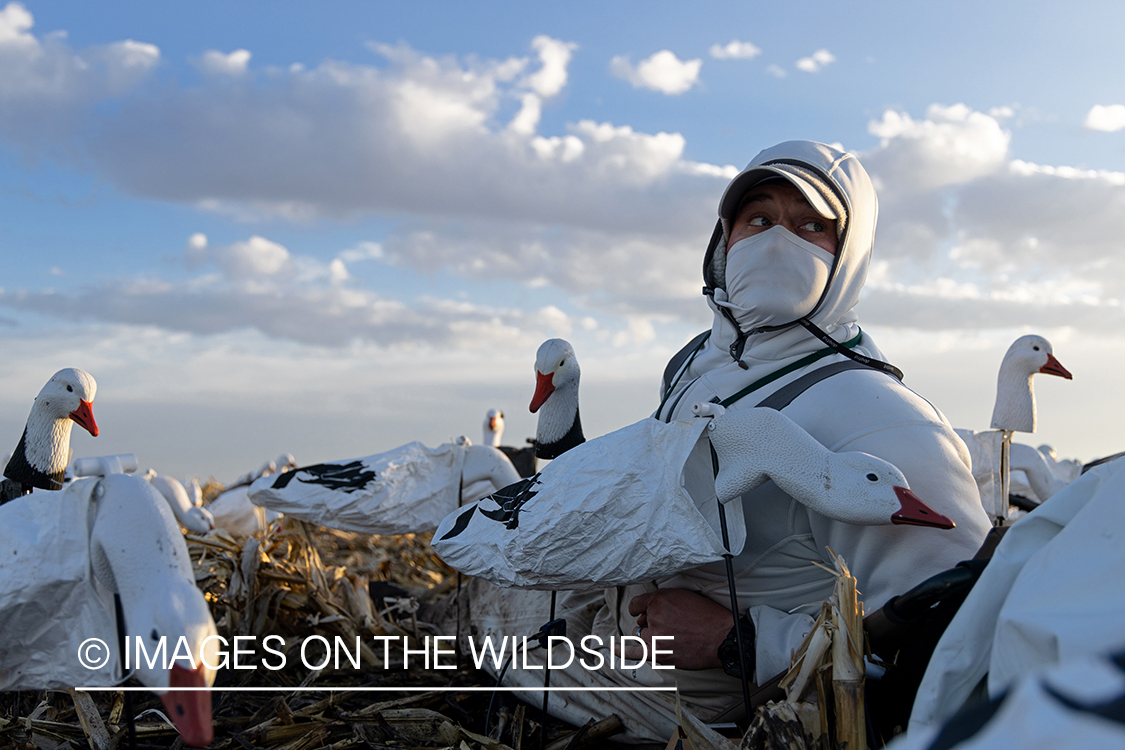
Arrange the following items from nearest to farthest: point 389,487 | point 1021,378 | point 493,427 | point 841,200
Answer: point 841,200
point 389,487
point 1021,378
point 493,427

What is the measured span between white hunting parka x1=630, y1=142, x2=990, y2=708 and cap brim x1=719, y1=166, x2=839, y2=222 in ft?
0.03

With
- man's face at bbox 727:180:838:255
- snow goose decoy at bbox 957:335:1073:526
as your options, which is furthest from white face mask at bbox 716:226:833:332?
snow goose decoy at bbox 957:335:1073:526

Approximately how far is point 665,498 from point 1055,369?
6.45m

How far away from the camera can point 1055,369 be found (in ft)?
24.2

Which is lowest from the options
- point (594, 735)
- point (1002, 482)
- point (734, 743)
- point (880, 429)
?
point (594, 735)

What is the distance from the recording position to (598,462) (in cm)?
250

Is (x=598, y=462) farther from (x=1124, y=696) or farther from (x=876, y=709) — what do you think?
(x=1124, y=696)

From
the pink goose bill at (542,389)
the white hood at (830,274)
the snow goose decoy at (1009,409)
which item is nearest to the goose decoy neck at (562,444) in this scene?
the pink goose bill at (542,389)

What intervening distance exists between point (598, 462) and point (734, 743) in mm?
855

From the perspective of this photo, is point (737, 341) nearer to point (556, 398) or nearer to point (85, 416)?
point (556, 398)

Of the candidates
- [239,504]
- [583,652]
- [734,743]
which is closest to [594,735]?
[583,652]

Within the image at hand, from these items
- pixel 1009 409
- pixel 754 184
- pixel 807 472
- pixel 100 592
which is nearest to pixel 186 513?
pixel 100 592

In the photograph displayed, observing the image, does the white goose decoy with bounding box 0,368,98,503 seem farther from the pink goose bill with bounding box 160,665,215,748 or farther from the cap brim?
the cap brim

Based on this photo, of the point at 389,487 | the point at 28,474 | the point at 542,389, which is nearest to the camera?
Result: the point at 28,474
